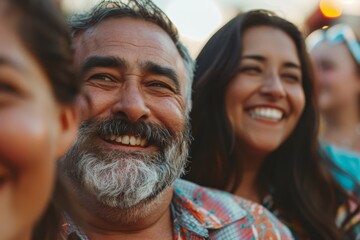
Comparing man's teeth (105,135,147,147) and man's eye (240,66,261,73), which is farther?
→ man's eye (240,66,261,73)

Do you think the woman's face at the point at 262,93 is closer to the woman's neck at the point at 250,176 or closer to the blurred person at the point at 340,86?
the woman's neck at the point at 250,176

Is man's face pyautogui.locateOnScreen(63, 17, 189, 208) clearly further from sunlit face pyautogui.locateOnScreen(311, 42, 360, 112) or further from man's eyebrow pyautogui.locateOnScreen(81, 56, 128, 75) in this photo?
sunlit face pyautogui.locateOnScreen(311, 42, 360, 112)

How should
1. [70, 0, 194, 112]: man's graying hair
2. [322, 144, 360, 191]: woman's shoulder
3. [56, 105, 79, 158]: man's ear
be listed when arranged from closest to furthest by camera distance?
[56, 105, 79, 158]: man's ear
[70, 0, 194, 112]: man's graying hair
[322, 144, 360, 191]: woman's shoulder

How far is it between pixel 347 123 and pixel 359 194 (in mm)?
1537

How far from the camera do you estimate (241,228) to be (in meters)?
2.74

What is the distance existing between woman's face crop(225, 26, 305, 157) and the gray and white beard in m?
0.93

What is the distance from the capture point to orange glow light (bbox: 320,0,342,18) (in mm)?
7180

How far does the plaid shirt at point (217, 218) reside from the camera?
267 centimetres

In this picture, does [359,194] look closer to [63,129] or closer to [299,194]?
[299,194]

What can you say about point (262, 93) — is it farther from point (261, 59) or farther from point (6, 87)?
point (6, 87)

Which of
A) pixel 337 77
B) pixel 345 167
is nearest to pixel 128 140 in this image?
pixel 345 167

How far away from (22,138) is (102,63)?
132cm

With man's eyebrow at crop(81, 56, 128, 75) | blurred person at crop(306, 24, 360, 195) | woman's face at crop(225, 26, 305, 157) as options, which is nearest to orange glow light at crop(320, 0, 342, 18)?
blurred person at crop(306, 24, 360, 195)

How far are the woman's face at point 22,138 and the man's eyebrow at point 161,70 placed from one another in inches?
46.5
